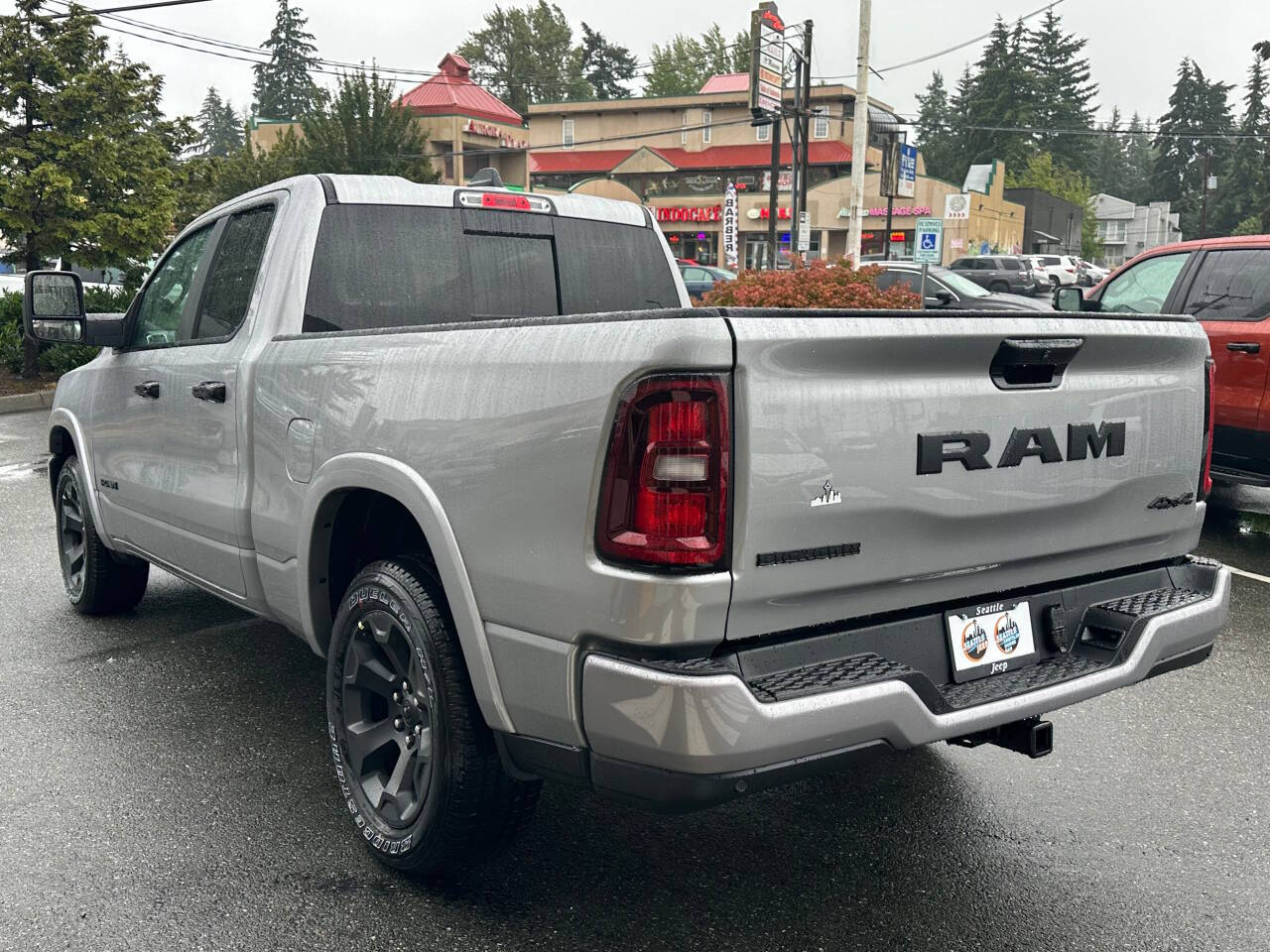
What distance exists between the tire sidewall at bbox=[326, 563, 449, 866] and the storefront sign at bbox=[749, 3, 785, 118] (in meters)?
24.6

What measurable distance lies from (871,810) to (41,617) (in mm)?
4144

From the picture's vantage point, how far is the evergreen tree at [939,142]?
99.3m

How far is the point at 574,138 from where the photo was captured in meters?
65.4

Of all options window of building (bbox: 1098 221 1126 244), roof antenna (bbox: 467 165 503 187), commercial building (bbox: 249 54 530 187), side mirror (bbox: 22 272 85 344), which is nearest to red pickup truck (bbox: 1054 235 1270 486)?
roof antenna (bbox: 467 165 503 187)

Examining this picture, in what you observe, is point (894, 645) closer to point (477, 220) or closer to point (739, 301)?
point (477, 220)

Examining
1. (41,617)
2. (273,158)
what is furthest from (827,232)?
(41,617)

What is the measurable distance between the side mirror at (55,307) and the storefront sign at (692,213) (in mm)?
54650

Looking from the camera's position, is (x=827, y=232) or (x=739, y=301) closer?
(x=739, y=301)

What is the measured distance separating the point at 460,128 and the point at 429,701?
62.8 meters

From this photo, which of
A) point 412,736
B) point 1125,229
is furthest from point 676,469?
point 1125,229

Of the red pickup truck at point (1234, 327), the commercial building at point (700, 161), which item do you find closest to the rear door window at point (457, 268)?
the red pickup truck at point (1234, 327)

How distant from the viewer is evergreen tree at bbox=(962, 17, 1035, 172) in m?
96.1

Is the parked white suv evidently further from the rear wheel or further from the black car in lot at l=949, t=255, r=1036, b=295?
the rear wheel

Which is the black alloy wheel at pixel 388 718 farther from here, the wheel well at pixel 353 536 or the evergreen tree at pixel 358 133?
the evergreen tree at pixel 358 133
